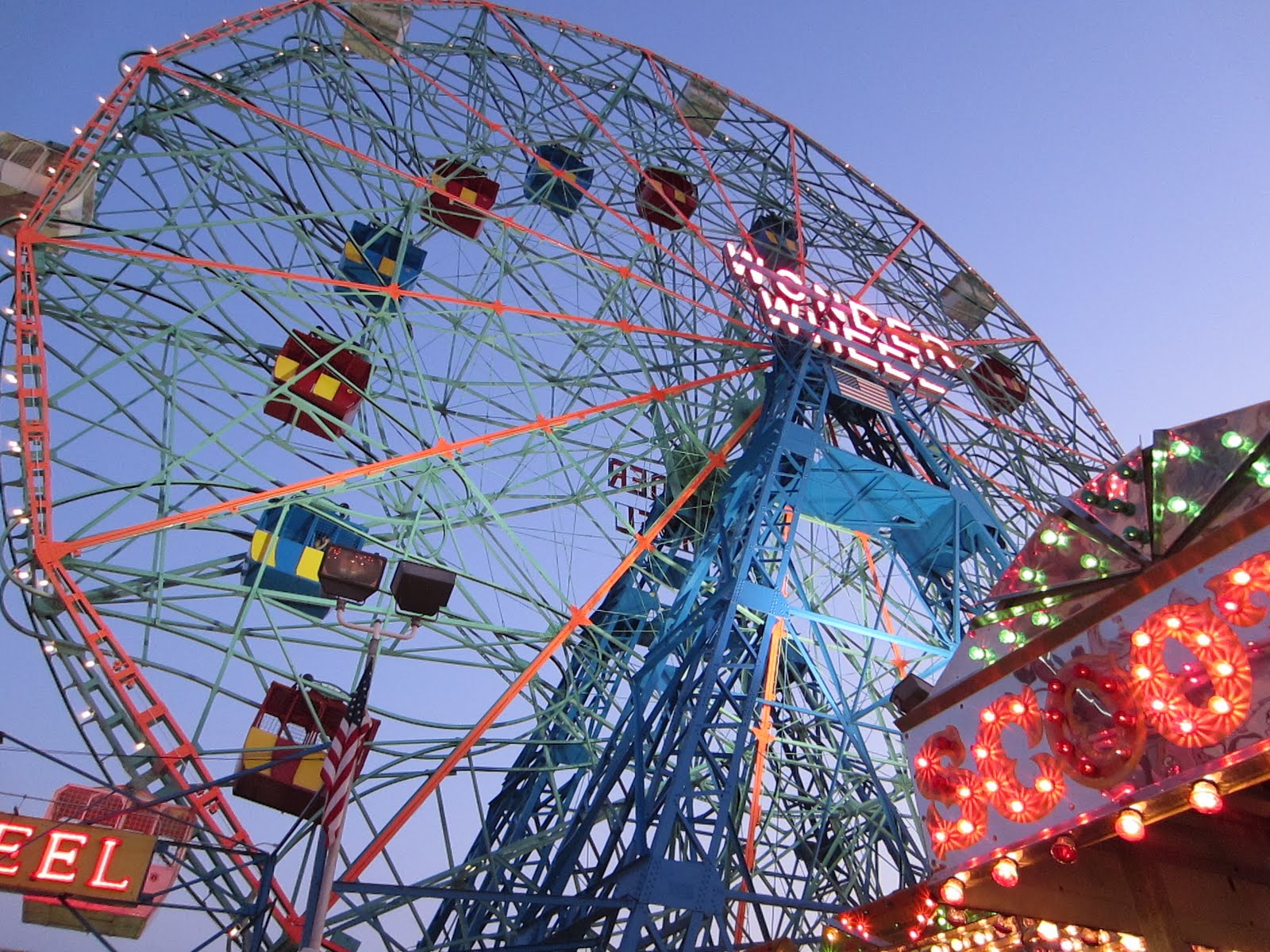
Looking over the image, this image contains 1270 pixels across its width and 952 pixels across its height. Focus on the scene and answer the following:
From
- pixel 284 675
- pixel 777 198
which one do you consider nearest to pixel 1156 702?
pixel 284 675

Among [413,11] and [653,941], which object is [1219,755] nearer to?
[653,941]

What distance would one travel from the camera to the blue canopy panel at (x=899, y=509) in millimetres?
15453

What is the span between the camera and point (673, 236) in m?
20.1

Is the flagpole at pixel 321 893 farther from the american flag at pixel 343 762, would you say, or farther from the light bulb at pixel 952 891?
the light bulb at pixel 952 891

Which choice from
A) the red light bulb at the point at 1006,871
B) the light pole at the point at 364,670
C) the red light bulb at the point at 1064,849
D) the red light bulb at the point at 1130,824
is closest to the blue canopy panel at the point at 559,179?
the light pole at the point at 364,670

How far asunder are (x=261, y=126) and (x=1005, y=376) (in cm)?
1640

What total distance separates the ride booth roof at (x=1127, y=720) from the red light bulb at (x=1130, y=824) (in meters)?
0.01

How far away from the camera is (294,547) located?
474 inches

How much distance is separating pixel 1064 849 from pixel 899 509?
10.3 meters

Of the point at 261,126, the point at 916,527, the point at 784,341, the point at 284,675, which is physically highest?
the point at 261,126

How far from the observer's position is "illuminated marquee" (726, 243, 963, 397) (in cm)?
1730

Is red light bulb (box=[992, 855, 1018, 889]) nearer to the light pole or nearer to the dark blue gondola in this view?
the light pole

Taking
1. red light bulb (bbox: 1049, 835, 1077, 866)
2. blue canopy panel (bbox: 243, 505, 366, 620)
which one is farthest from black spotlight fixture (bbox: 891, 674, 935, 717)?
blue canopy panel (bbox: 243, 505, 366, 620)

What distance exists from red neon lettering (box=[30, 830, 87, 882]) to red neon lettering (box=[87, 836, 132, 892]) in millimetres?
164
